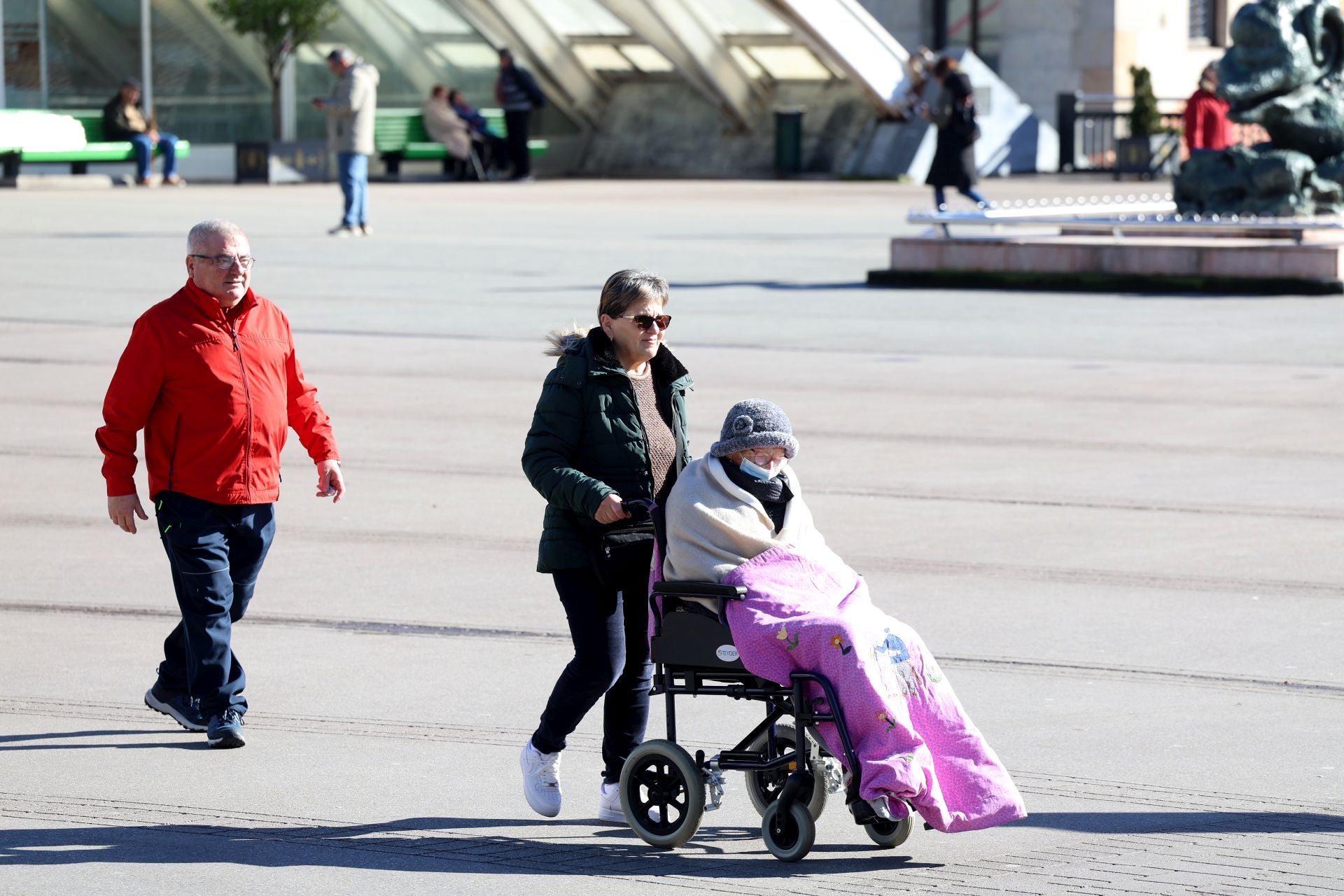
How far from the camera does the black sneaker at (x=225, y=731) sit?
6352 millimetres

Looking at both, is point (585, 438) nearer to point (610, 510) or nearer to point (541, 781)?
point (610, 510)

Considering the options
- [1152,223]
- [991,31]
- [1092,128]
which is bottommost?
[1152,223]

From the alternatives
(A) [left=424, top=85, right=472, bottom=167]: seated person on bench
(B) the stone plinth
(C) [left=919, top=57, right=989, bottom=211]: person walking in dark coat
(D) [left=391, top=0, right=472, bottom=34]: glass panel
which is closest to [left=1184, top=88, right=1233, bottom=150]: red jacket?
(C) [left=919, top=57, right=989, bottom=211]: person walking in dark coat

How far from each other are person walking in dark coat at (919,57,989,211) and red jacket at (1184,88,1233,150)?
2.47 m

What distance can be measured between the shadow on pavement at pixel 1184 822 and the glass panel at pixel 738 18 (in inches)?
1330

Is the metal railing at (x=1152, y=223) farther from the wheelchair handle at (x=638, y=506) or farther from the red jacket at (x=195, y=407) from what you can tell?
→ the wheelchair handle at (x=638, y=506)

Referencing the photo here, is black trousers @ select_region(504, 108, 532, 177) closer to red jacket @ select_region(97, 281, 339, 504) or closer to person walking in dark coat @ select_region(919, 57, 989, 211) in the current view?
person walking in dark coat @ select_region(919, 57, 989, 211)

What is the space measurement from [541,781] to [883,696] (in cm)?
100

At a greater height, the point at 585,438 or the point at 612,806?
the point at 585,438

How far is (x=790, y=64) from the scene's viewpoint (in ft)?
132

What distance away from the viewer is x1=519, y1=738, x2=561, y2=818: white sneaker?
572 centimetres

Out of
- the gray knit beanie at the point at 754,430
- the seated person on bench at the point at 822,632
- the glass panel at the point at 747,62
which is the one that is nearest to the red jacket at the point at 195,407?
the seated person on bench at the point at 822,632

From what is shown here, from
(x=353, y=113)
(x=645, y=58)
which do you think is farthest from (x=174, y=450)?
(x=645, y=58)

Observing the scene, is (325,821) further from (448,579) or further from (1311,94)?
(1311,94)
